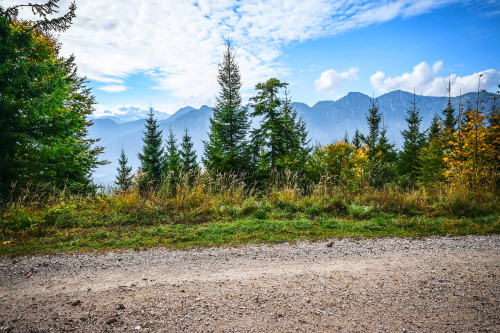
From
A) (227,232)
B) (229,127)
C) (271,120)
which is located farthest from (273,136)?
(227,232)

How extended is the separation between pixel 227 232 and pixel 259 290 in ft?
9.41

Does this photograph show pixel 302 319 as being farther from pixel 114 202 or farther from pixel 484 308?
pixel 114 202

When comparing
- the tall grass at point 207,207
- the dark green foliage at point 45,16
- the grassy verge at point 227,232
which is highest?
the dark green foliage at point 45,16

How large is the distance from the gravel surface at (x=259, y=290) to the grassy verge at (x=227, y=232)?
1.65 ft

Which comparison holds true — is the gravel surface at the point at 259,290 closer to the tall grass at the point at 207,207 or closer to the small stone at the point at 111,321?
the small stone at the point at 111,321

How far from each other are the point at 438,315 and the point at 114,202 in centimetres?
851

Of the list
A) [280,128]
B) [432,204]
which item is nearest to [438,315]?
[432,204]

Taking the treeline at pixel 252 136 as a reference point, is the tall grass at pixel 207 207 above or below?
below

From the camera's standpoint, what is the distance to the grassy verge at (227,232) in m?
5.37

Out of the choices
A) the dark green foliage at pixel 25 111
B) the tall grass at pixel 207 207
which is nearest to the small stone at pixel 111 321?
the tall grass at pixel 207 207

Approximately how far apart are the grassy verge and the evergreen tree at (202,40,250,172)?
14707 millimetres

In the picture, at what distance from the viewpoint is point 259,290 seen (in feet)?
11.3

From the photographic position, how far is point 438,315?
2.84 m

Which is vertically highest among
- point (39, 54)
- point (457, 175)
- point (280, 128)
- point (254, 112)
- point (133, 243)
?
point (39, 54)
